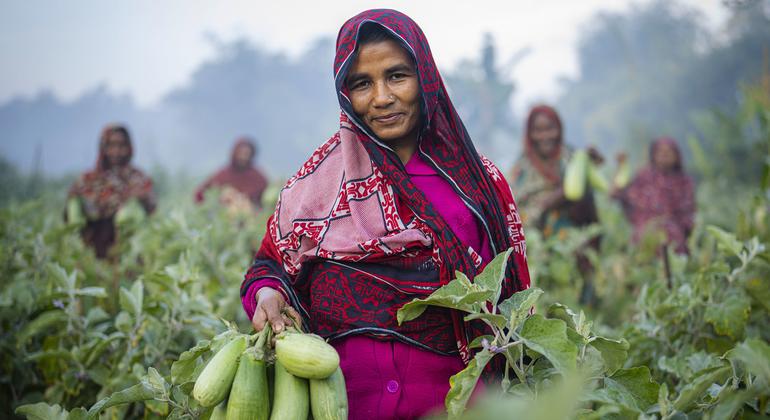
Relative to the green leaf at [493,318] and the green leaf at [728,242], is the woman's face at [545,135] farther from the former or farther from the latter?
the green leaf at [493,318]

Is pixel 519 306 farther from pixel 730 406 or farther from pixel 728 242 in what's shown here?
pixel 728 242

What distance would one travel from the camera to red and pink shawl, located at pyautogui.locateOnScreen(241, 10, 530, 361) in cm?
163

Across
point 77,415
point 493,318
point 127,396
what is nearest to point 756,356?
point 493,318

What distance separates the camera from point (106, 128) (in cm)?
586

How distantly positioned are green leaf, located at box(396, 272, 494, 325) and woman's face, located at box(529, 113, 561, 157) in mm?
4378

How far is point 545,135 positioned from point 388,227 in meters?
4.21

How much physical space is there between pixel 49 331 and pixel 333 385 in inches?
74.9

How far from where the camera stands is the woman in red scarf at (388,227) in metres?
1.62

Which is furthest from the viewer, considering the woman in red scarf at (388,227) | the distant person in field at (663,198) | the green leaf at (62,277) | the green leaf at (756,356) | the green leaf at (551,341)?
the distant person in field at (663,198)

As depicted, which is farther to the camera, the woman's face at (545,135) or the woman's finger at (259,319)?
the woman's face at (545,135)

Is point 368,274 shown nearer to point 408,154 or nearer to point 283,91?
point 408,154

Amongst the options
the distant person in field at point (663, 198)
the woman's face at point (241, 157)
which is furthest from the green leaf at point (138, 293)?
the woman's face at point (241, 157)

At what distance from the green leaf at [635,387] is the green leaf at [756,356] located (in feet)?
1.04

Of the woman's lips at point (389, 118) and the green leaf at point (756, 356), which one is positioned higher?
the woman's lips at point (389, 118)
